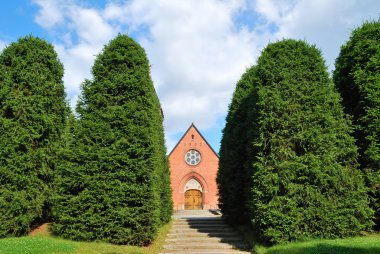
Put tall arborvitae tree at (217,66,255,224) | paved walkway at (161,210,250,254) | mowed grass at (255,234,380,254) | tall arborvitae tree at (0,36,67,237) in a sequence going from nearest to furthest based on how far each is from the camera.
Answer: mowed grass at (255,234,380,254) → tall arborvitae tree at (0,36,67,237) → paved walkway at (161,210,250,254) → tall arborvitae tree at (217,66,255,224)

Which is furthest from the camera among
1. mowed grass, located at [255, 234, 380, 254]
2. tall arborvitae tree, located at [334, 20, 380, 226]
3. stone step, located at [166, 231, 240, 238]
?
stone step, located at [166, 231, 240, 238]

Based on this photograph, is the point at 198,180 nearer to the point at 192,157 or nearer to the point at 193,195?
the point at 193,195

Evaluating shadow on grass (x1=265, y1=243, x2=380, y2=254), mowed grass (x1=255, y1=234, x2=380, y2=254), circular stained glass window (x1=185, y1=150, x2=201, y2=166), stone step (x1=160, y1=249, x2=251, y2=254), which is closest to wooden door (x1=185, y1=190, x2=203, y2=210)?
circular stained glass window (x1=185, y1=150, x2=201, y2=166)

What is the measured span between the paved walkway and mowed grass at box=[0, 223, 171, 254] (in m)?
1.35

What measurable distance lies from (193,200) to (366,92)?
1157 inches

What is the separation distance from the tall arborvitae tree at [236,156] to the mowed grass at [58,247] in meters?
5.59

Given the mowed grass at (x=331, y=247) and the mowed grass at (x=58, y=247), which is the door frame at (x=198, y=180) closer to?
the mowed grass at (x=58, y=247)

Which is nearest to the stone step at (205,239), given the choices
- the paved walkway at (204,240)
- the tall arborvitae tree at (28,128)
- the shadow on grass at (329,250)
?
the paved walkway at (204,240)

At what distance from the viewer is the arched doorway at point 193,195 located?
38.4m

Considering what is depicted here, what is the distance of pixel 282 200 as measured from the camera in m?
9.89

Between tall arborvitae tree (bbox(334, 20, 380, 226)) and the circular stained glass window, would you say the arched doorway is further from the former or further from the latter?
tall arborvitae tree (bbox(334, 20, 380, 226))

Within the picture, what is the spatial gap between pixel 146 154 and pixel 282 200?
4569mm

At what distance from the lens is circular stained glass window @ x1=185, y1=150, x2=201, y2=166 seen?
38.9 m

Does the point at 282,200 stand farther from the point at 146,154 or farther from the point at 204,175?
the point at 204,175
